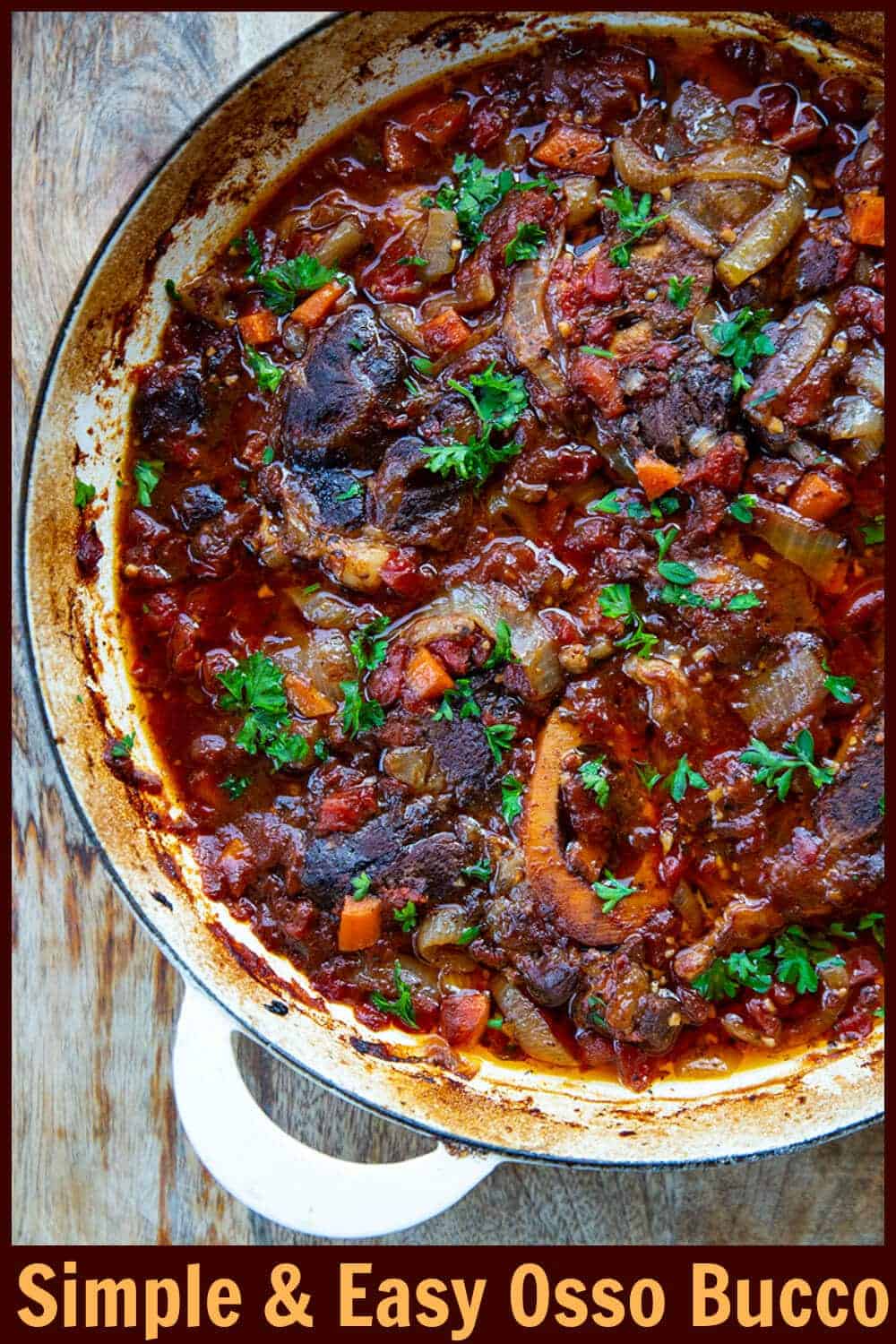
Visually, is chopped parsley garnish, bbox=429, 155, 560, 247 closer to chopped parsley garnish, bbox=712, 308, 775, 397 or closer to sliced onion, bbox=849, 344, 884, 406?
chopped parsley garnish, bbox=712, 308, 775, 397

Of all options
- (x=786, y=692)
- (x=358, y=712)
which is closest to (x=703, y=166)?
(x=786, y=692)

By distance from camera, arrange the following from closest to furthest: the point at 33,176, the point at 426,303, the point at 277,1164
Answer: the point at 277,1164 → the point at 426,303 → the point at 33,176

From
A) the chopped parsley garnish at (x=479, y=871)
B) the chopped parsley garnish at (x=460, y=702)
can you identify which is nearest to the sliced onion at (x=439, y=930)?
the chopped parsley garnish at (x=479, y=871)

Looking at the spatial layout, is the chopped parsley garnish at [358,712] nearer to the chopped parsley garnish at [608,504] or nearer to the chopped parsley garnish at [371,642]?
the chopped parsley garnish at [371,642]

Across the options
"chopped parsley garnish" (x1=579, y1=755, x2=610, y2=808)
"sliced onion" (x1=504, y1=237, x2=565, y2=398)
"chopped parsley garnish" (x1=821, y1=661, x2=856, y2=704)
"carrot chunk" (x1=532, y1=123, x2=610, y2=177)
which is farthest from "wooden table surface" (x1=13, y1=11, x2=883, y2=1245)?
"chopped parsley garnish" (x1=821, y1=661, x2=856, y2=704)

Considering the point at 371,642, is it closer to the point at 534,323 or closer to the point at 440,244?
the point at 534,323

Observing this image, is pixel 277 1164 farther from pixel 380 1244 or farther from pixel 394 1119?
pixel 380 1244

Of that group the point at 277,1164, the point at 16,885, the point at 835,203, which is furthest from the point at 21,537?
the point at 835,203
